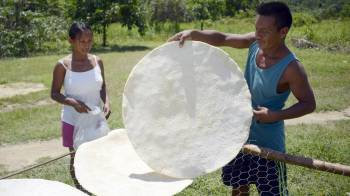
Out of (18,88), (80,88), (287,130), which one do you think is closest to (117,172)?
(80,88)

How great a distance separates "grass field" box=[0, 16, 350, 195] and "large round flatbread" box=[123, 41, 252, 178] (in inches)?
65.2

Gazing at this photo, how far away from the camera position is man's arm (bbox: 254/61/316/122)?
1983 mm

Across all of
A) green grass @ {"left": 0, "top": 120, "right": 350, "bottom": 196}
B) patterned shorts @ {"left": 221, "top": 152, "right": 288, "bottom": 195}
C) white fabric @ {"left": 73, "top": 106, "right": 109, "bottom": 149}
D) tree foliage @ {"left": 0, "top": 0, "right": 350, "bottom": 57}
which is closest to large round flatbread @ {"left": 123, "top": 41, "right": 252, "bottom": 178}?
patterned shorts @ {"left": 221, "top": 152, "right": 288, "bottom": 195}

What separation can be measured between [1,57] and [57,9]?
4.17 m

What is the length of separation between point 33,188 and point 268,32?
1.32 metres

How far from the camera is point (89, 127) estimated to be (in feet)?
9.86

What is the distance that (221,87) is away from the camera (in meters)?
1.99

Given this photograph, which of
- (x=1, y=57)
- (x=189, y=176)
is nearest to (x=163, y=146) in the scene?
(x=189, y=176)

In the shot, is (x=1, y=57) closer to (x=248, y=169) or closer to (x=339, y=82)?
(x=339, y=82)

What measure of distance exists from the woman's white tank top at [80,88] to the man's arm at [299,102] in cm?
143

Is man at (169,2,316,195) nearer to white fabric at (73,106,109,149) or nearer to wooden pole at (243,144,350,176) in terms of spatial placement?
wooden pole at (243,144,350,176)

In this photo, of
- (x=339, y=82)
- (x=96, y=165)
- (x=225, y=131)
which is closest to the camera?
(x=225, y=131)

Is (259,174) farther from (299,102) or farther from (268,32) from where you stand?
(268,32)

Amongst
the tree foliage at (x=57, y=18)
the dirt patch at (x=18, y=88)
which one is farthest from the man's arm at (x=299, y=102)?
the tree foliage at (x=57, y=18)
